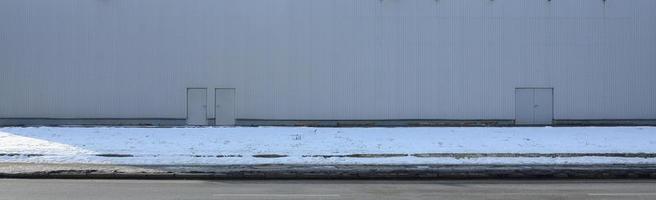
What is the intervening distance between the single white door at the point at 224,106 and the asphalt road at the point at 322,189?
550 inches

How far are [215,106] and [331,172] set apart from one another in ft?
46.5

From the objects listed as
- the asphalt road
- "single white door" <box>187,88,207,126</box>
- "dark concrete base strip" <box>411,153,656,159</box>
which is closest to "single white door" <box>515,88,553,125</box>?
"dark concrete base strip" <box>411,153,656,159</box>

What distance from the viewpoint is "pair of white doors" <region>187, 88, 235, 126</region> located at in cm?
2600

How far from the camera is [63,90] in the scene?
2595cm

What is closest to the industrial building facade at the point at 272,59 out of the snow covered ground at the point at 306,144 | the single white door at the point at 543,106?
the single white door at the point at 543,106

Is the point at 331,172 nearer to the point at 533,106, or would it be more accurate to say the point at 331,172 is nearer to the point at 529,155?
the point at 529,155

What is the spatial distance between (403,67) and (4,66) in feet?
55.0

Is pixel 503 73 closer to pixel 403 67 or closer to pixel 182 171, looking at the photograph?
pixel 403 67

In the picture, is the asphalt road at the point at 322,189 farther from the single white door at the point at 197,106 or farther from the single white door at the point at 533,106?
the single white door at the point at 533,106

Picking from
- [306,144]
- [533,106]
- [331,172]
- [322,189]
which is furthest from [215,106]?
[322,189]

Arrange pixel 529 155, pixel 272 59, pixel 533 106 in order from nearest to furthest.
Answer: pixel 529 155 → pixel 272 59 → pixel 533 106

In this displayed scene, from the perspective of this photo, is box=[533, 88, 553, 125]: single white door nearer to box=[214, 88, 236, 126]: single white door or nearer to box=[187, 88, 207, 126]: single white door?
box=[214, 88, 236, 126]: single white door

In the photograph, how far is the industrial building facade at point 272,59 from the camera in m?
25.8

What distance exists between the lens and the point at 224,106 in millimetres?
26078
